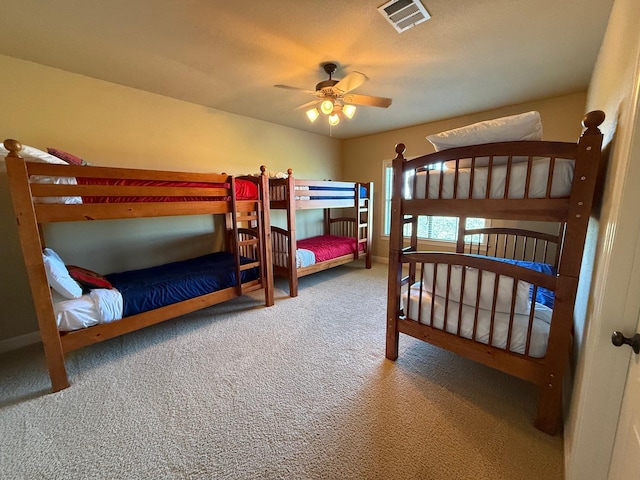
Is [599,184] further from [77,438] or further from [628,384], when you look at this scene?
[77,438]

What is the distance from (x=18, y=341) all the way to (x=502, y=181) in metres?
4.30

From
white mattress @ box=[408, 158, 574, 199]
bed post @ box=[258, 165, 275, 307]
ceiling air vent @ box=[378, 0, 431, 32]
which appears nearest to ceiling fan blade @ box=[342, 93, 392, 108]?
ceiling air vent @ box=[378, 0, 431, 32]

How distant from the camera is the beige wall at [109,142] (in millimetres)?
2367

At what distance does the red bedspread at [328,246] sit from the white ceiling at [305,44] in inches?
88.5

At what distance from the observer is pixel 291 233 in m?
3.44

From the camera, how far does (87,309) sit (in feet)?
6.48

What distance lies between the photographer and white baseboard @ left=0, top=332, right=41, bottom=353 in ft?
7.86

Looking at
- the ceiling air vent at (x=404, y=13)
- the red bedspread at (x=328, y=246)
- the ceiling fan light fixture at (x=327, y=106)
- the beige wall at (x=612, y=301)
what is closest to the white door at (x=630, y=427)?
the beige wall at (x=612, y=301)

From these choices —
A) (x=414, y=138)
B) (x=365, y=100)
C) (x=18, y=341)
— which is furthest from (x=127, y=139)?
(x=414, y=138)

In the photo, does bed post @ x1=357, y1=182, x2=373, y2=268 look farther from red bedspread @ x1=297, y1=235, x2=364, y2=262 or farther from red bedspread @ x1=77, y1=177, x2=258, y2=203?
red bedspread @ x1=77, y1=177, x2=258, y2=203

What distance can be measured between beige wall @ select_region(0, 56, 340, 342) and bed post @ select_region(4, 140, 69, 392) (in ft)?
3.67

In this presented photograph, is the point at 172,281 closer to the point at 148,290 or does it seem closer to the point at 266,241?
the point at 148,290

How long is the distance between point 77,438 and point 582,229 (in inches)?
116

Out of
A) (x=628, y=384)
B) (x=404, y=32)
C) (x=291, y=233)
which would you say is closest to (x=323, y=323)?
(x=291, y=233)
